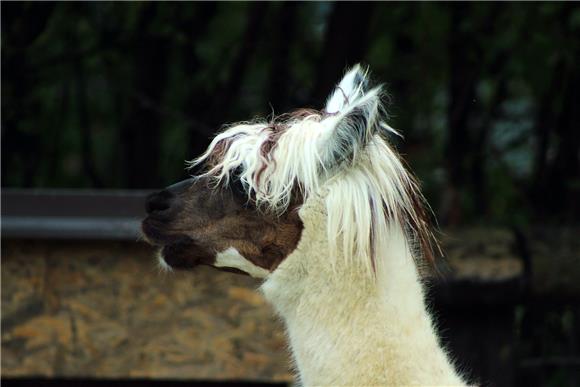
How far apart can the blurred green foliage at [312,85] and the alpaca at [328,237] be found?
15.1ft

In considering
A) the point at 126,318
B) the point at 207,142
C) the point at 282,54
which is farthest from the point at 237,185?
the point at 282,54

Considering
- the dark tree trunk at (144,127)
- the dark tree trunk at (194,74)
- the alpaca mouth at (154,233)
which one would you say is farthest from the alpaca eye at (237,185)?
the dark tree trunk at (144,127)

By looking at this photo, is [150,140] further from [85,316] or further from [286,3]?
[85,316]

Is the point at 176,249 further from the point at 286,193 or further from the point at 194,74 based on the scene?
the point at 194,74

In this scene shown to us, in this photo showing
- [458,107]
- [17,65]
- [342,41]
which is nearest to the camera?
[17,65]

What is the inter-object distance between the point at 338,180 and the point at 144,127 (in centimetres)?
592

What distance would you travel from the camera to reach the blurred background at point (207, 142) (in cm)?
630

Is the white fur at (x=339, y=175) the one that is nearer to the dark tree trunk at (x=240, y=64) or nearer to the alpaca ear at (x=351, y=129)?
the alpaca ear at (x=351, y=129)

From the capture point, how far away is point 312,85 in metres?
9.06

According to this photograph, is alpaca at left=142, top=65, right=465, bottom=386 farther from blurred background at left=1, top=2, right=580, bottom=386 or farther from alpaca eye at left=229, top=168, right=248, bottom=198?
blurred background at left=1, top=2, right=580, bottom=386

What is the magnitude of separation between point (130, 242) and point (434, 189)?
3.78 metres

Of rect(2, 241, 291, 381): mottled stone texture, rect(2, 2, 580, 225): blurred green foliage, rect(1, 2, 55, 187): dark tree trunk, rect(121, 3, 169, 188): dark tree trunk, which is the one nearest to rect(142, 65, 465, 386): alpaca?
rect(2, 241, 291, 381): mottled stone texture

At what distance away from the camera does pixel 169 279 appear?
6324mm

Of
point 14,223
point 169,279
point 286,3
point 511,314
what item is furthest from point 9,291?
point 286,3
